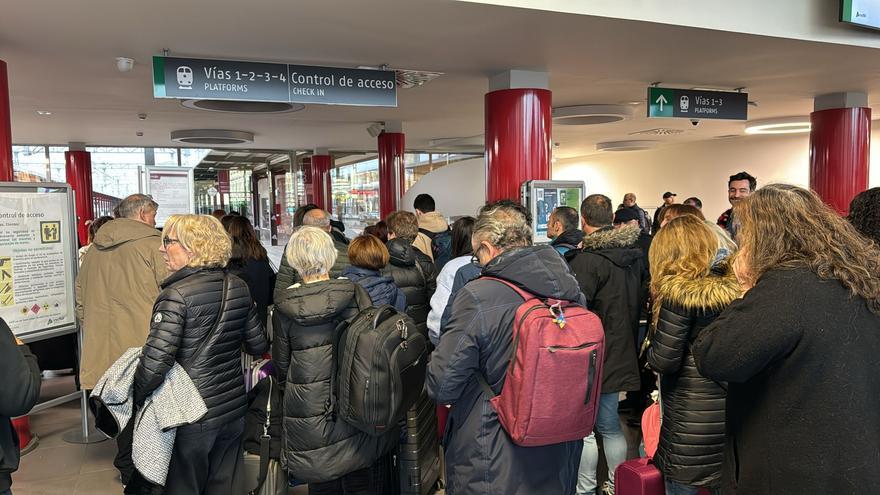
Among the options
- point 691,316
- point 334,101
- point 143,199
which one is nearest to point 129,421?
point 143,199

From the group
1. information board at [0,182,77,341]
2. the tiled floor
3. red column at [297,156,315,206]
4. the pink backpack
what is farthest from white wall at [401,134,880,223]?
the pink backpack

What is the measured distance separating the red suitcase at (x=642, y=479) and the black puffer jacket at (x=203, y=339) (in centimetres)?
187

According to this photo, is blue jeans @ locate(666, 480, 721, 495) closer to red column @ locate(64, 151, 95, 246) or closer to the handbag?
the handbag

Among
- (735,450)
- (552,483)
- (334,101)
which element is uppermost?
(334,101)

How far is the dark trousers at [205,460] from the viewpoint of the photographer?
286 centimetres

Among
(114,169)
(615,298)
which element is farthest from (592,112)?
(114,169)

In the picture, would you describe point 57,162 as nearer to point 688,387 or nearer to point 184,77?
point 184,77

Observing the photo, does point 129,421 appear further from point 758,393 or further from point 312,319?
point 758,393

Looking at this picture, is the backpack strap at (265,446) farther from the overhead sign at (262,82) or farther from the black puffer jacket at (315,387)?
the overhead sign at (262,82)

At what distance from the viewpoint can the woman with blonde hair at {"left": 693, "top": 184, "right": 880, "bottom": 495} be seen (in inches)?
60.1

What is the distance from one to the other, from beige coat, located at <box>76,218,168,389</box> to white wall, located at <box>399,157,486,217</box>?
6566 mm

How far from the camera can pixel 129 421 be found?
9.36 ft

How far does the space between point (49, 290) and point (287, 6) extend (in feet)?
8.98

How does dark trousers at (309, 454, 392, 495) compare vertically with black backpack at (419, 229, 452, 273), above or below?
below
